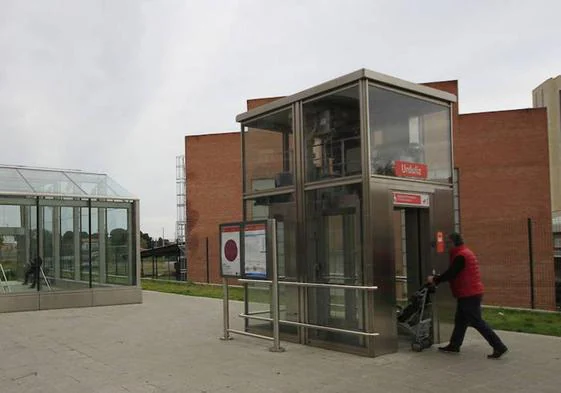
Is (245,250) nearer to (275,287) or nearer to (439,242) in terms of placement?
(275,287)

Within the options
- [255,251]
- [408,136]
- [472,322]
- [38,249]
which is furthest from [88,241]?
[472,322]

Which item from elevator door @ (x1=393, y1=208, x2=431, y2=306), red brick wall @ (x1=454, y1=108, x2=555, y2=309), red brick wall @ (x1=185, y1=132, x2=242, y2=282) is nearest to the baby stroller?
elevator door @ (x1=393, y1=208, x2=431, y2=306)

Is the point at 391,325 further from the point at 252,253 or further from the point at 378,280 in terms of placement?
the point at 252,253

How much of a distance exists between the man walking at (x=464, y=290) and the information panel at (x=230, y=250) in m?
2.89

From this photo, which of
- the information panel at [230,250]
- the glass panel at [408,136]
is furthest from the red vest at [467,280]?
the information panel at [230,250]

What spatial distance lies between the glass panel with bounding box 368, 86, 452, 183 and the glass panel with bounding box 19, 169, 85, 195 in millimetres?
10287

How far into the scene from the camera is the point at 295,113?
9234 millimetres

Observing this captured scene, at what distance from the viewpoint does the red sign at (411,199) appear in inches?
324

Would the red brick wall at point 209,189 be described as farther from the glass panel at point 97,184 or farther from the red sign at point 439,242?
the red sign at point 439,242

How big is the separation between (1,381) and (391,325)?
4.92 metres

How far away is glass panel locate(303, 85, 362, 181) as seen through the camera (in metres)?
8.24

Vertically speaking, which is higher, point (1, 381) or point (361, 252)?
point (361, 252)

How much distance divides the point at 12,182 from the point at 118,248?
3251mm

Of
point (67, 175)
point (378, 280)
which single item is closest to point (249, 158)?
point (378, 280)
